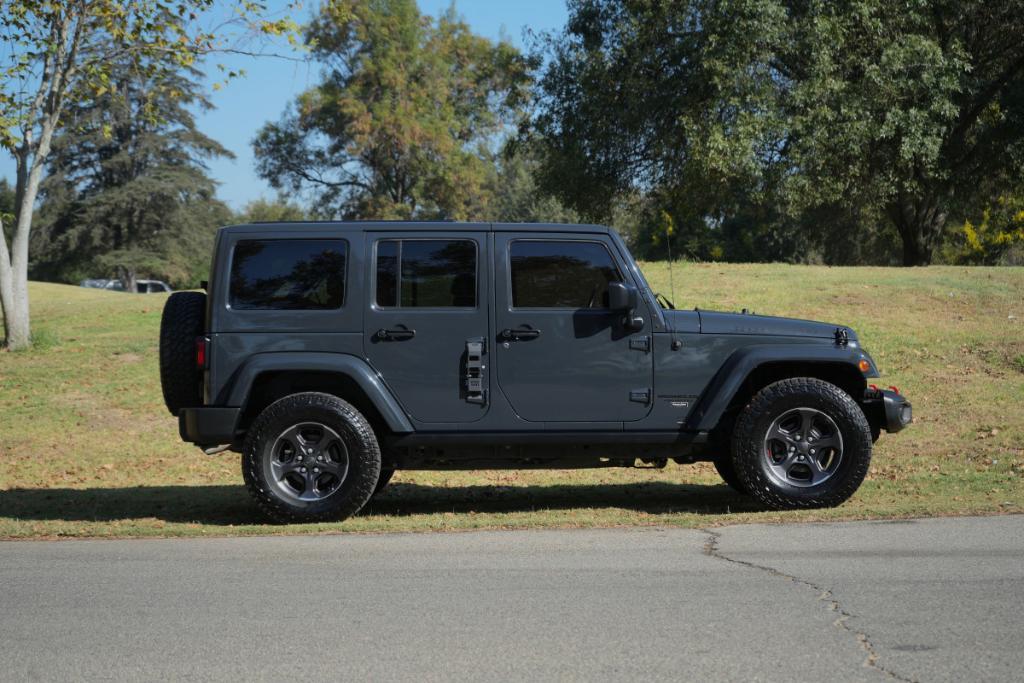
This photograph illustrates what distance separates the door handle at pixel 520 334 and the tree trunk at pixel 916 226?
2574 cm

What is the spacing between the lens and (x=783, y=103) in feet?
80.5

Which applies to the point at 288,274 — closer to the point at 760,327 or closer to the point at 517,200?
the point at 760,327

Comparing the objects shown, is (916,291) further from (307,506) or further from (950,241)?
(950,241)

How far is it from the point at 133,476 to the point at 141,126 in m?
51.0

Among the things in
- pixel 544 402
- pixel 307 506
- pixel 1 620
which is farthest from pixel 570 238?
pixel 1 620

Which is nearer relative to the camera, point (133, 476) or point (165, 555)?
point (165, 555)

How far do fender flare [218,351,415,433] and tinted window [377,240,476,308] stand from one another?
524mm

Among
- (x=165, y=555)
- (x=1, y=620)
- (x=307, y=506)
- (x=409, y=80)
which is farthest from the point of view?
(x=409, y=80)

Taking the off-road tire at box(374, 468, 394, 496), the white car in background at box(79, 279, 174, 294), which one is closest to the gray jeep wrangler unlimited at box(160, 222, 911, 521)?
the off-road tire at box(374, 468, 394, 496)

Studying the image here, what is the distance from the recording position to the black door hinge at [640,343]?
26.0 ft

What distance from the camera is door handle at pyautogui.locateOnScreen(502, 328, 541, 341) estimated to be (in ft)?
25.8

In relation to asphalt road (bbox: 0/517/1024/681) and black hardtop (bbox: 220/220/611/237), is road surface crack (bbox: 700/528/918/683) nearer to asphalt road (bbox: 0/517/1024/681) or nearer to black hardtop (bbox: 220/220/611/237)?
asphalt road (bbox: 0/517/1024/681)

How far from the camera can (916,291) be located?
20.0 m

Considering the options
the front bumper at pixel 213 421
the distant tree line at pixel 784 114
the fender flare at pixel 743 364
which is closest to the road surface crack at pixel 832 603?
the fender flare at pixel 743 364
